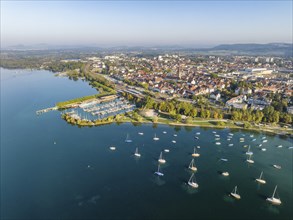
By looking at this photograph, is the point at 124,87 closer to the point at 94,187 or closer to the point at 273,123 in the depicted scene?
the point at 273,123

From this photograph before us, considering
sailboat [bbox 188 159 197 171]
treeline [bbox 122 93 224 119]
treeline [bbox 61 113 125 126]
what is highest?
treeline [bbox 122 93 224 119]

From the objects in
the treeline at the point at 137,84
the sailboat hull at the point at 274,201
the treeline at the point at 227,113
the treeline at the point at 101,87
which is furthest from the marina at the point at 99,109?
the sailboat hull at the point at 274,201

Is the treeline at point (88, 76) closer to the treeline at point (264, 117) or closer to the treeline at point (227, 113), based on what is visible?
the treeline at point (227, 113)

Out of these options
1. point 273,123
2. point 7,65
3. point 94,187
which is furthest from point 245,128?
point 7,65

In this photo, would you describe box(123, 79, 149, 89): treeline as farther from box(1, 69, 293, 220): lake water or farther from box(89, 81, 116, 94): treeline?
box(1, 69, 293, 220): lake water

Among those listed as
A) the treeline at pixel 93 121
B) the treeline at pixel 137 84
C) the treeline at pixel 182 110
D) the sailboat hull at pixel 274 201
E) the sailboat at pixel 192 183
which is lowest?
the sailboat hull at pixel 274 201

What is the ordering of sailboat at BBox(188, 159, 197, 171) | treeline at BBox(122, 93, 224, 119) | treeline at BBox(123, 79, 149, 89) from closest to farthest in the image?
sailboat at BBox(188, 159, 197, 171) < treeline at BBox(122, 93, 224, 119) < treeline at BBox(123, 79, 149, 89)

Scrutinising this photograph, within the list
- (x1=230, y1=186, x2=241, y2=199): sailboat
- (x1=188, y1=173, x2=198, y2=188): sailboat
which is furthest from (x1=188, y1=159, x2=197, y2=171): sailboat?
(x1=230, y1=186, x2=241, y2=199): sailboat

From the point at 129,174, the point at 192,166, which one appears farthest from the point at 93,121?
the point at 192,166
